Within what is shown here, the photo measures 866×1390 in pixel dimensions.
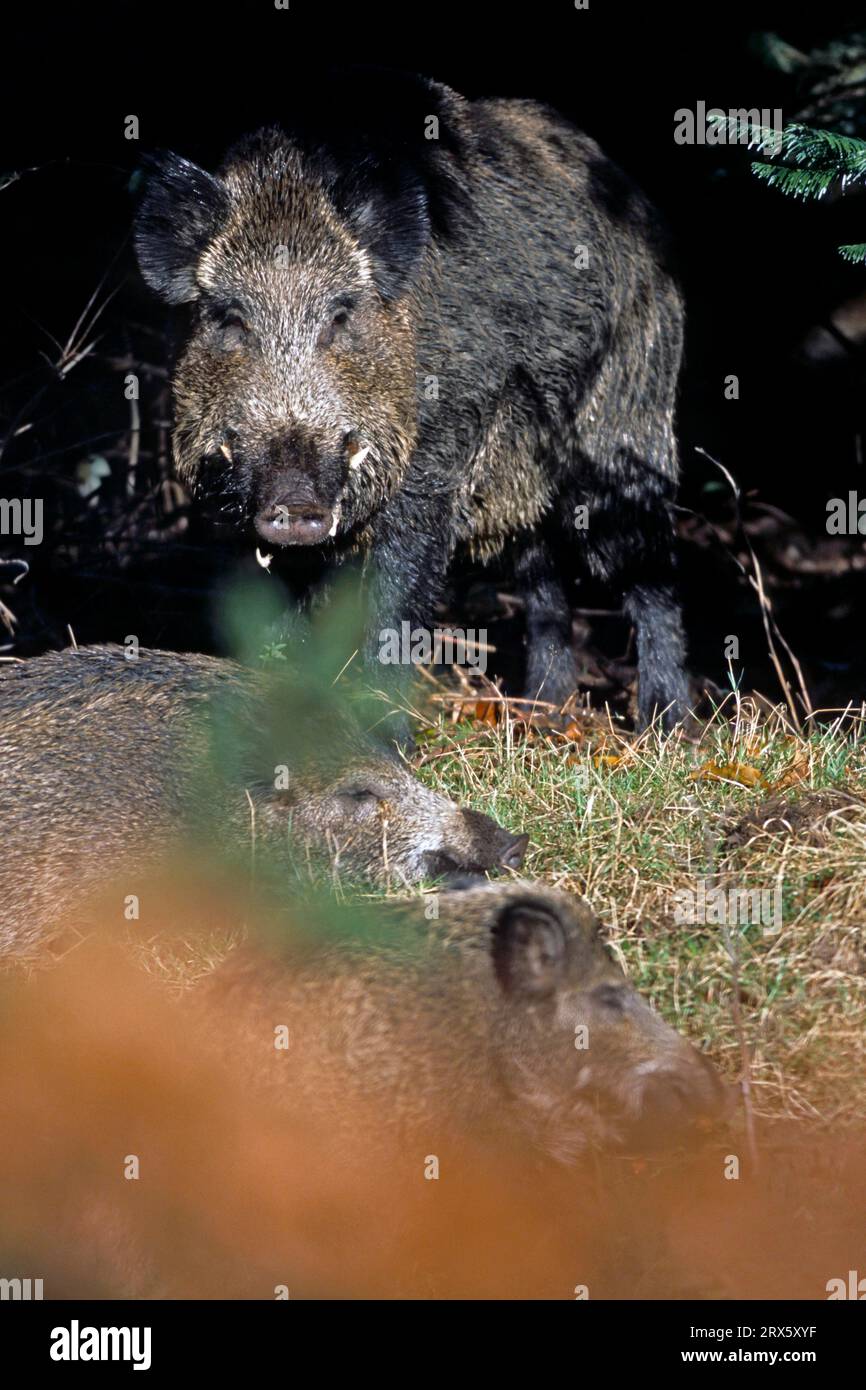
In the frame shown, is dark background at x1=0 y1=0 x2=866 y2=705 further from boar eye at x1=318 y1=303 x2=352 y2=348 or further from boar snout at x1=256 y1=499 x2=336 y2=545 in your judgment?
boar snout at x1=256 y1=499 x2=336 y2=545

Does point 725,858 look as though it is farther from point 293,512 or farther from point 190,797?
point 293,512

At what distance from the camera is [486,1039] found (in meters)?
3.63

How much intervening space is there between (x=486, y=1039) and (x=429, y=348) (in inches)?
110

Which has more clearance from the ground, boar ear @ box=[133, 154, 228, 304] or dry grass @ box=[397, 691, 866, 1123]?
boar ear @ box=[133, 154, 228, 304]

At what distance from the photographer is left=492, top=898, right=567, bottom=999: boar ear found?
142 inches

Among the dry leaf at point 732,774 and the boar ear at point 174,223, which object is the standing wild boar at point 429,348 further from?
the dry leaf at point 732,774

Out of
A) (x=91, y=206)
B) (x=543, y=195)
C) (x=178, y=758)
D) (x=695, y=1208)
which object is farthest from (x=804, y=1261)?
(x=91, y=206)

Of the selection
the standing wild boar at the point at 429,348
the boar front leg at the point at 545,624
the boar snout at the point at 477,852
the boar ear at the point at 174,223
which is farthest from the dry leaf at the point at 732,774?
the boar ear at the point at 174,223

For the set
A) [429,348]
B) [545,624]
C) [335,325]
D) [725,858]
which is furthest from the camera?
[545,624]

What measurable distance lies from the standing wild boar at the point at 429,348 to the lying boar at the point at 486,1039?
154 centimetres

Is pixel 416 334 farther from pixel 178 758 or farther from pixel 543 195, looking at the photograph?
pixel 178 758

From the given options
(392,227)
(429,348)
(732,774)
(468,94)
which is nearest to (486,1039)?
(732,774)

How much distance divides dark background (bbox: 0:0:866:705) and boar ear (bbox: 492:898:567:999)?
11.0ft

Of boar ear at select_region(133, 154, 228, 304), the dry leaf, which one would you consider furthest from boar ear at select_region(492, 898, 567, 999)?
boar ear at select_region(133, 154, 228, 304)
